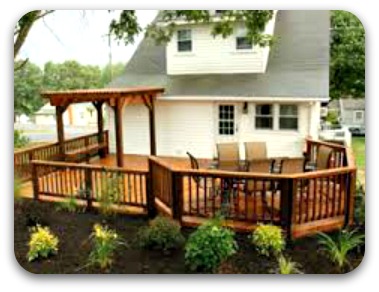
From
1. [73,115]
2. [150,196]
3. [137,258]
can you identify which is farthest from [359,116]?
[73,115]

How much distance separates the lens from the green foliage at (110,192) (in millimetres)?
5266

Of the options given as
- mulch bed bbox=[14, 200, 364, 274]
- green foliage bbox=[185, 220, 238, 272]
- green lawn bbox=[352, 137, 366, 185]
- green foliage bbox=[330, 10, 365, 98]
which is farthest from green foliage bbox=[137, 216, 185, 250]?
green foliage bbox=[330, 10, 365, 98]

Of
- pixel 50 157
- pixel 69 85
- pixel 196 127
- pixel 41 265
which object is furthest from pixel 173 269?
pixel 196 127

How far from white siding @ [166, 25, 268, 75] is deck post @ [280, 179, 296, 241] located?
4996mm

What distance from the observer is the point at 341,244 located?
4105 millimetres

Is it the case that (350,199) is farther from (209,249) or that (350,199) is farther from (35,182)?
(35,182)

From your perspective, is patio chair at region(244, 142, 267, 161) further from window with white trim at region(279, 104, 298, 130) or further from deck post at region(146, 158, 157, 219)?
window with white trim at region(279, 104, 298, 130)

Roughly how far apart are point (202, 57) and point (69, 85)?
310cm

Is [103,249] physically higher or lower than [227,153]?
lower

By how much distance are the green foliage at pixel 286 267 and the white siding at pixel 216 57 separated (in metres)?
5.62

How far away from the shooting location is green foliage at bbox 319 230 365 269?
13.2ft

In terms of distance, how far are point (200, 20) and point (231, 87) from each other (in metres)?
3.20

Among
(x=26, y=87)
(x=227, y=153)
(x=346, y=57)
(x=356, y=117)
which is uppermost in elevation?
(x=346, y=57)

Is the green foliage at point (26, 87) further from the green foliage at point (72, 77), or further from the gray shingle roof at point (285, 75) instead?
the gray shingle roof at point (285, 75)
